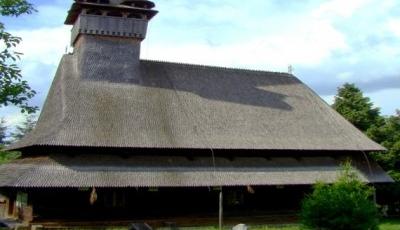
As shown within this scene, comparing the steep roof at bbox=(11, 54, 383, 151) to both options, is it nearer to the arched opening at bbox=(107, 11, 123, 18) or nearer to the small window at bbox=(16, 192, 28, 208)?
the small window at bbox=(16, 192, 28, 208)

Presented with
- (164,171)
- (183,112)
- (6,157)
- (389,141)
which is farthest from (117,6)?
(389,141)

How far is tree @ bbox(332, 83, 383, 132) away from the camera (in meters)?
35.1

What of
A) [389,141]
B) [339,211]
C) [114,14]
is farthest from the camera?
[389,141]

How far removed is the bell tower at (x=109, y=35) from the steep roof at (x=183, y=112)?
0.20 m

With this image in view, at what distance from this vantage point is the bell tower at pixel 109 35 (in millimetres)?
28828

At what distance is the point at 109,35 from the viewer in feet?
96.9

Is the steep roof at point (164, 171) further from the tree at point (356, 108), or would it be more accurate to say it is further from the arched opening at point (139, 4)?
the arched opening at point (139, 4)

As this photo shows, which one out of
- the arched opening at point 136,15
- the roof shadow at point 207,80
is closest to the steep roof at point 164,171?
the roof shadow at point 207,80

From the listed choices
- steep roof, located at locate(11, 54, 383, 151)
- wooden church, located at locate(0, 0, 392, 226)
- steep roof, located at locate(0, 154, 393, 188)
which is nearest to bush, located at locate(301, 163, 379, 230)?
wooden church, located at locate(0, 0, 392, 226)

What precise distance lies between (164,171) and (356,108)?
16.3 meters

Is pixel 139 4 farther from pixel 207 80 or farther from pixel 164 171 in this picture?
pixel 164 171

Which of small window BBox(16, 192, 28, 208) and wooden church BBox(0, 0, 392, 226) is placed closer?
wooden church BBox(0, 0, 392, 226)

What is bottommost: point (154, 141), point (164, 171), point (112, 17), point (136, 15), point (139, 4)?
point (164, 171)

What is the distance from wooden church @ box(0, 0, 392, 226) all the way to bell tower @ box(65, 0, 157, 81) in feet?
0.19
